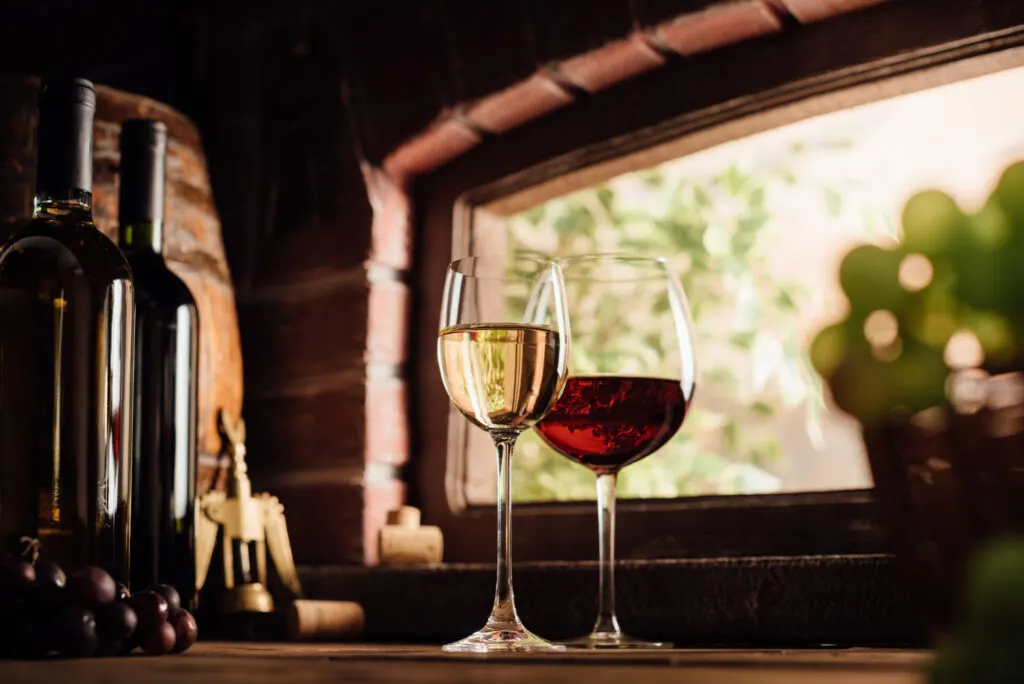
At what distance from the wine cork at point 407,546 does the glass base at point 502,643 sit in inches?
18.0

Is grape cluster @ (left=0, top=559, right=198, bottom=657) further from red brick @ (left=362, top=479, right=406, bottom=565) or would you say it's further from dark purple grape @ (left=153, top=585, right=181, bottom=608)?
red brick @ (left=362, top=479, right=406, bottom=565)

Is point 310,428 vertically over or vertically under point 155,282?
under

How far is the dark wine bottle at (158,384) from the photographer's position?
1045 mm

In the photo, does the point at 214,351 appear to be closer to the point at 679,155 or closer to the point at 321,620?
the point at 321,620

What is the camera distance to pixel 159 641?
77 centimetres

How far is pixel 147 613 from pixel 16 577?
0.27 feet

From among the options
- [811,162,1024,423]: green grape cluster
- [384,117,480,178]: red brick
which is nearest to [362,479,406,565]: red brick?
[384,117,480,178]: red brick

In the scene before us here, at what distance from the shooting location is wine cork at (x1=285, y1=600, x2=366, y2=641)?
103 centimetres

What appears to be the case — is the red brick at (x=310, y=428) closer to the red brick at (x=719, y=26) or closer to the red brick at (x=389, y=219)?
the red brick at (x=389, y=219)

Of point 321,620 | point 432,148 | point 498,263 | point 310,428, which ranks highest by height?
point 432,148

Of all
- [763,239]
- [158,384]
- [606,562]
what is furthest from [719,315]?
[158,384]

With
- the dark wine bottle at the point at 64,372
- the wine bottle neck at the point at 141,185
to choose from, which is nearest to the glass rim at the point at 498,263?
the dark wine bottle at the point at 64,372

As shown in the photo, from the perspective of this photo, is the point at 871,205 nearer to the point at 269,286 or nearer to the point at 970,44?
the point at 970,44

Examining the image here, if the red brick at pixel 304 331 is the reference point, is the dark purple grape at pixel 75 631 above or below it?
below
